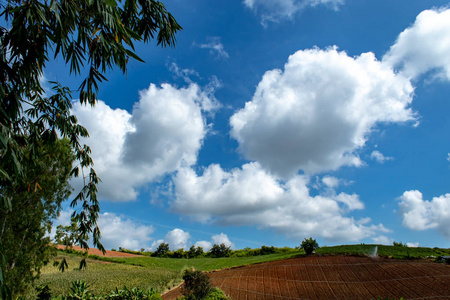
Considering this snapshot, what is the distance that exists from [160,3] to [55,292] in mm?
15127

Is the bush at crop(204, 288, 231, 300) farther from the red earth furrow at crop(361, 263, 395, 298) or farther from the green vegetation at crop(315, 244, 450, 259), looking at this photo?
the green vegetation at crop(315, 244, 450, 259)

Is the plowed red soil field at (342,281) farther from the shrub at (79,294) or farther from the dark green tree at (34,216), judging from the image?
the dark green tree at (34,216)

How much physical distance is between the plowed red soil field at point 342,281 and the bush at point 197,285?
203cm

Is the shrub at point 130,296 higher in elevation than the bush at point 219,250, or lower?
lower

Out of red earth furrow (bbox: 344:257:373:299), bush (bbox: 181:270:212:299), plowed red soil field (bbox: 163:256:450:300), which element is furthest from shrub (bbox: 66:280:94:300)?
red earth furrow (bbox: 344:257:373:299)

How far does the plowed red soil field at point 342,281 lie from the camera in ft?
40.9

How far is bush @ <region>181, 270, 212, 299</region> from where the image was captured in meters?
11.3

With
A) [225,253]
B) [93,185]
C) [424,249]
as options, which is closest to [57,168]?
[93,185]

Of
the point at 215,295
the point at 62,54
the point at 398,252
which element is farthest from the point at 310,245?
the point at 62,54

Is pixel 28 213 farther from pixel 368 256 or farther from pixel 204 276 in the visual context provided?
pixel 368 256

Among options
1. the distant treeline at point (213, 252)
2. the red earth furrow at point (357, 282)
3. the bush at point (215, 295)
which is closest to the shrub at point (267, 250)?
the distant treeline at point (213, 252)

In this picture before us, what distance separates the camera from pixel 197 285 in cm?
1143

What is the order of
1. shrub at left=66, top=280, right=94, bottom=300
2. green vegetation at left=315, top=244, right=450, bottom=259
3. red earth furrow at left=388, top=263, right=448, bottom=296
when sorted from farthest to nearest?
green vegetation at left=315, top=244, right=450, bottom=259 → red earth furrow at left=388, top=263, right=448, bottom=296 → shrub at left=66, top=280, right=94, bottom=300

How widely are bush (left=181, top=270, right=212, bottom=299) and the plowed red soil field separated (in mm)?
2033
